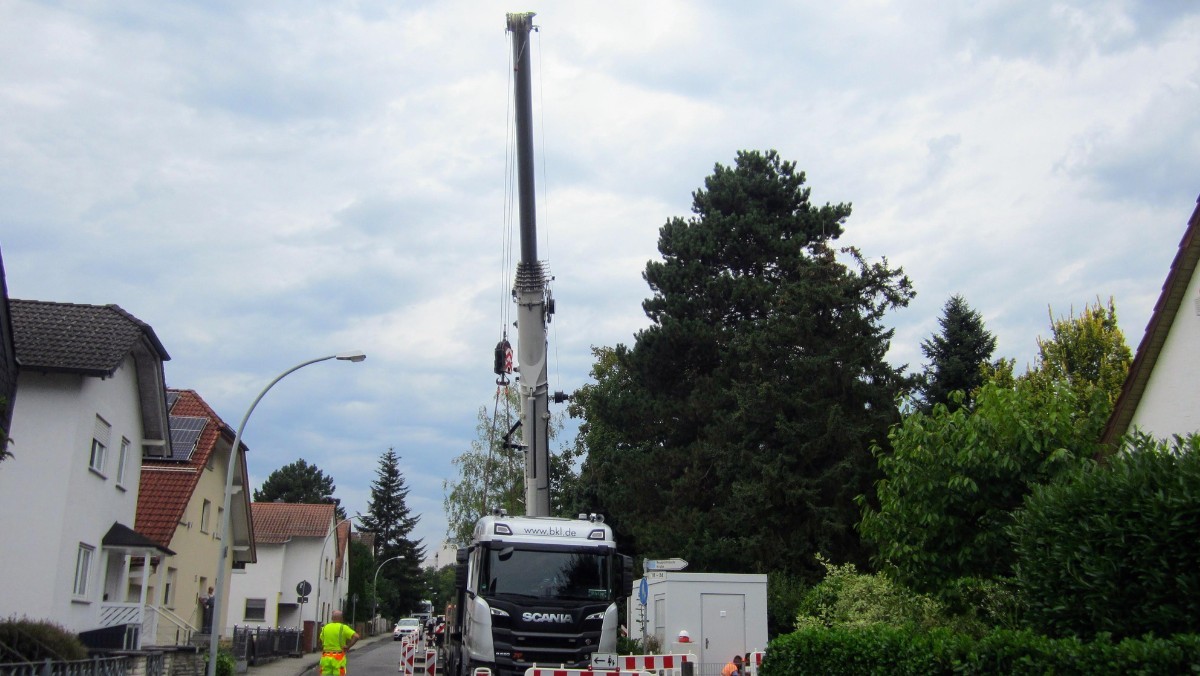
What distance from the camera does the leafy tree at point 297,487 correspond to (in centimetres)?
11981

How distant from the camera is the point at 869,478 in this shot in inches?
1320

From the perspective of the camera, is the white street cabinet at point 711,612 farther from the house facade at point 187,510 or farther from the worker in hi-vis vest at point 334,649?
the house facade at point 187,510

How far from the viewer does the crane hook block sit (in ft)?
67.9

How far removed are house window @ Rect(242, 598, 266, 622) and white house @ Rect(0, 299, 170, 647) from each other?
29.7 metres

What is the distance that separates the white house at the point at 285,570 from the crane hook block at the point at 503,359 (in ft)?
108

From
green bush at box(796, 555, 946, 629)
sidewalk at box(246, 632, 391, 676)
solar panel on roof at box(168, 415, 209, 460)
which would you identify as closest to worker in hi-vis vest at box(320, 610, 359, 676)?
green bush at box(796, 555, 946, 629)

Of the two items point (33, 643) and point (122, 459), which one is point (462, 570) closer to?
point (33, 643)

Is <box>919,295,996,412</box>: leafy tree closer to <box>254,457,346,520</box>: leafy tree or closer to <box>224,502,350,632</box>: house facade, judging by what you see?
<box>224,502,350,632</box>: house facade

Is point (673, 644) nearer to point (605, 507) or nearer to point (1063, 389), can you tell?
point (1063, 389)

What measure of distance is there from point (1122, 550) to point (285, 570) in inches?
2157

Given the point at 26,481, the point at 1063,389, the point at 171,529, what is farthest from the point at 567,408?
the point at 1063,389

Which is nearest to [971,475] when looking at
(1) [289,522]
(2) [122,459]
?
(2) [122,459]

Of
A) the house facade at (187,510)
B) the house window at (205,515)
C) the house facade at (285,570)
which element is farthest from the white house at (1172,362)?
the house facade at (285,570)

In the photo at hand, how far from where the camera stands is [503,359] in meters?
20.7
